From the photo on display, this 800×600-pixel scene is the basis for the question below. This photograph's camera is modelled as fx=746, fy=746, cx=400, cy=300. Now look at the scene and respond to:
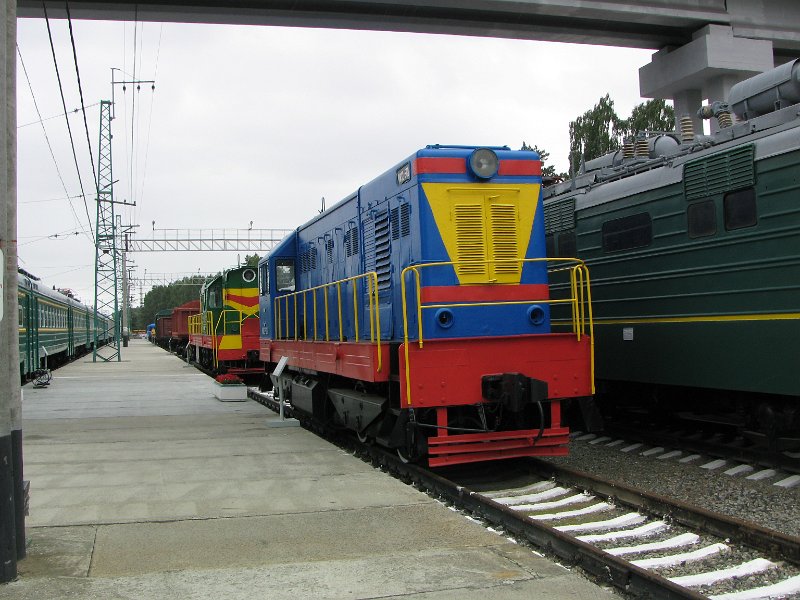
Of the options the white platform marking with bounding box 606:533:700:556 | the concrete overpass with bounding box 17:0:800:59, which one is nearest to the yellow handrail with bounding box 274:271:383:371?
the white platform marking with bounding box 606:533:700:556

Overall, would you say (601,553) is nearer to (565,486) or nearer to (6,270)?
(565,486)

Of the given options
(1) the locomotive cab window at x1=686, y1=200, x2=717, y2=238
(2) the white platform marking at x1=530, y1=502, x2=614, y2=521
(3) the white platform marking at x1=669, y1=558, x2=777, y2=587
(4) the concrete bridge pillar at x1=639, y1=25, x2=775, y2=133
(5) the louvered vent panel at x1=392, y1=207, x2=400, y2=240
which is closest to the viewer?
(3) the white platform marking at x1=669, y1=558, x2=777, y2=587

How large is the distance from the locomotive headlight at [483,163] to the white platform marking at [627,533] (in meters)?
3.60

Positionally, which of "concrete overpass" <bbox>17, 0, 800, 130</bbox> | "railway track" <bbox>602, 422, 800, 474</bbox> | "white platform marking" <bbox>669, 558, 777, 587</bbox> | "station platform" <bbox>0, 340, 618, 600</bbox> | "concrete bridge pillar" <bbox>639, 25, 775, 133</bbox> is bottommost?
"white platform marking" <bbox>669, 558, 777, 587</bbox>

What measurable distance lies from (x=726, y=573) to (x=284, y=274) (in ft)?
29.5

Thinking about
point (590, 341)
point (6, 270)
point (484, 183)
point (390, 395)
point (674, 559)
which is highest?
point (484, 183)

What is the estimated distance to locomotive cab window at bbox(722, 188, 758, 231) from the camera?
722 cm

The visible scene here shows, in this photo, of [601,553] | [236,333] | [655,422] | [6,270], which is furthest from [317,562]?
[236,333]

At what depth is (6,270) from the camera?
4562mm

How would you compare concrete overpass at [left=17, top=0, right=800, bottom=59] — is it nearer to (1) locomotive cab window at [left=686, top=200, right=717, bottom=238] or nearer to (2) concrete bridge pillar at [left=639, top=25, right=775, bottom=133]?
(2) concrete bridge pillar at [left=639, top=25, right=775, bottom=133]

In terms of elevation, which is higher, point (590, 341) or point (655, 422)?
point (590, 341)

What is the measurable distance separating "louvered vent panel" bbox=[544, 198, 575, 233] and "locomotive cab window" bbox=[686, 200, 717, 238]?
2208 mm

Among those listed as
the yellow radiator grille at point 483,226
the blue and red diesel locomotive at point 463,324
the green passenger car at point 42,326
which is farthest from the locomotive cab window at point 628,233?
the green passenger car at point 42,326

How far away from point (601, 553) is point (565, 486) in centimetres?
252
